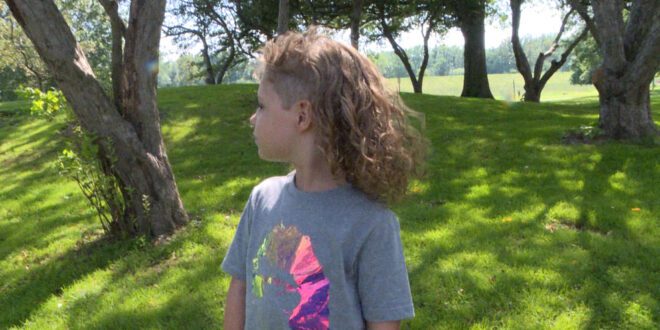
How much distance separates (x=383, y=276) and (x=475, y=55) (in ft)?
54.7

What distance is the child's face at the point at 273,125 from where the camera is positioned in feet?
5.03

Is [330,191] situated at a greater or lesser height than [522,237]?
greater

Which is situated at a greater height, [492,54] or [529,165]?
[492,54]

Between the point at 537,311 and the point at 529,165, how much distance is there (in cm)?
390

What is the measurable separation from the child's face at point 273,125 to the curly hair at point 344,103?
28mm

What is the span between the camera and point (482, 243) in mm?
4645

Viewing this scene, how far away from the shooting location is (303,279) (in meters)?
1.49

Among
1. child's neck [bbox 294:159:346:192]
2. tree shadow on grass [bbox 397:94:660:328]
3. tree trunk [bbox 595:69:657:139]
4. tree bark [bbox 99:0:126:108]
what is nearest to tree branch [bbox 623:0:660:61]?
tree trunk [bbox 595:69:657:139]

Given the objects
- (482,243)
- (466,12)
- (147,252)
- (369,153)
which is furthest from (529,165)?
(466,12)

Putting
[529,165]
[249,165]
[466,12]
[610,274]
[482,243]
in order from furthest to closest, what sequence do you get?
1. [466,12]
2. [249,165]
3. [529,165]
4. [482,243]
5. [610,274]

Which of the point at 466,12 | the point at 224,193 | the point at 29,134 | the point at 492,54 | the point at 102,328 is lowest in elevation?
the point at 102,328

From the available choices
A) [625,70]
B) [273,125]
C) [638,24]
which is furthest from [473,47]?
[273,125]

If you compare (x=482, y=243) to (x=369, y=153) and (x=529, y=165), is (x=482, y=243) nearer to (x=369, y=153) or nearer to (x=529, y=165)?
(x=529, y=165)

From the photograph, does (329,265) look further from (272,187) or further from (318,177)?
(272,187)
